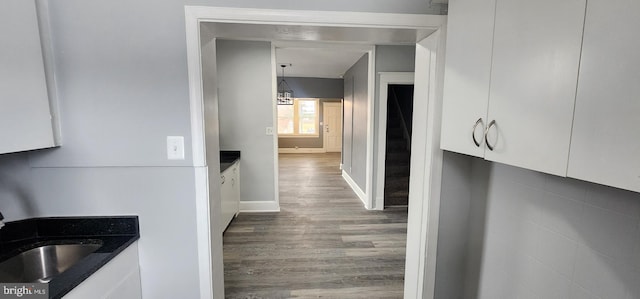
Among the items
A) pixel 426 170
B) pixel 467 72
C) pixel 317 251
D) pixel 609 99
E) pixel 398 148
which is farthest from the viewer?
pixel 398 148

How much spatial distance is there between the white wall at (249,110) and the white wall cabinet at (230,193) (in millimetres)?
239

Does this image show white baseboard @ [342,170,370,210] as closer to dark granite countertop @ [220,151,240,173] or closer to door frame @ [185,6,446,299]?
dark granite countertop @ [220,151,240,173]

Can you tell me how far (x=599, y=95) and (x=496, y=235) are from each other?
0.91 m

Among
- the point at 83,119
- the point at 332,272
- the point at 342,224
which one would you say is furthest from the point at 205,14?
the point at 342,224

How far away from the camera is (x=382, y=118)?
3842 mm

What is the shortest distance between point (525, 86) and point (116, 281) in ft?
5.80

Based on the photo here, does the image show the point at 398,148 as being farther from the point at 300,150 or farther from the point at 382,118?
the point at 300,150

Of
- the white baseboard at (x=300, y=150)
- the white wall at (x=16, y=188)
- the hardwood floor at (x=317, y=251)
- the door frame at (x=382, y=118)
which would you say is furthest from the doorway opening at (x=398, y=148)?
the white baseboard at (x=300, y=150)

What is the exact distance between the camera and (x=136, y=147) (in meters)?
1.26

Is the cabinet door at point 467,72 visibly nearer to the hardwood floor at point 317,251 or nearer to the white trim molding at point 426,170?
the white trim molding at point 426,170

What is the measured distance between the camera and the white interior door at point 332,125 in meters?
9.77

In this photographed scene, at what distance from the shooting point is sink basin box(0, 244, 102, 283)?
3.68 ft

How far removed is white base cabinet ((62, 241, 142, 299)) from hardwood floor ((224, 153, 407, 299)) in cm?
99

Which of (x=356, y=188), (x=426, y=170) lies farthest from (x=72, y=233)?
(x=356, y=188)
